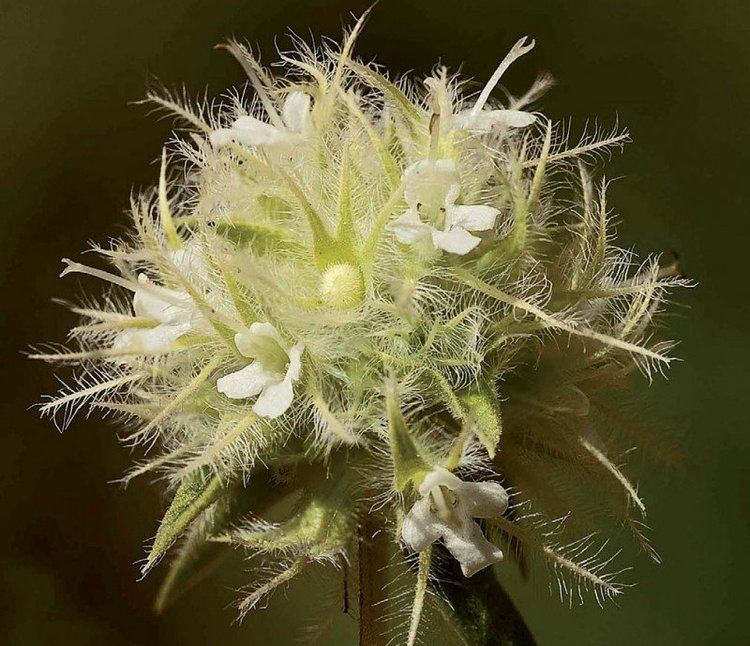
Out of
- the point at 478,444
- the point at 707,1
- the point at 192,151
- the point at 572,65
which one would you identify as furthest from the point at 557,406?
the point at 707,1

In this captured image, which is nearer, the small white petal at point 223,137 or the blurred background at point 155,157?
the small white petal at point 223,137

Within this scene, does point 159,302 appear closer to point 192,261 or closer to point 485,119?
point 192,261

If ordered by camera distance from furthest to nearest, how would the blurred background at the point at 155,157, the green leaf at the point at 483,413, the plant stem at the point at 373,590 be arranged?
the blurred background at the point at 155,157
the plant stem at the point at 373,590
the green leaf at the point at 483,413

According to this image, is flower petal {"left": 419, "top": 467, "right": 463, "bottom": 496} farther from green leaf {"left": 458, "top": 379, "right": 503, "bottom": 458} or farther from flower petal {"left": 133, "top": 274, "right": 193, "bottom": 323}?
flower petal {"left": 133, "top": 274, "right": 193, "bottom": 323}

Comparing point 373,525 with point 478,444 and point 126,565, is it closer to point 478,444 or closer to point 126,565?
point 478,444

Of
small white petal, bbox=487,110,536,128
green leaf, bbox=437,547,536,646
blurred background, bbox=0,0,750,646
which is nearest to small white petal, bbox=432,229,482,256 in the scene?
small white petal, bbox=487,110,536,128

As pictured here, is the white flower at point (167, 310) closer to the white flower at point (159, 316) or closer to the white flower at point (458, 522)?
the white flower at point (159, 316)

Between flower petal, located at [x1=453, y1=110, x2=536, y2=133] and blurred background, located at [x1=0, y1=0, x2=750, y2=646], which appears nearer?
flower petal, located at [x1=453, y1=110, x2=536, y2=133]

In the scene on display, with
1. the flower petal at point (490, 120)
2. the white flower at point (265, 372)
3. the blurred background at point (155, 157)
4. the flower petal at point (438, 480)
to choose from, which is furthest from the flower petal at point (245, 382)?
the blurred background at point (155, 157)
